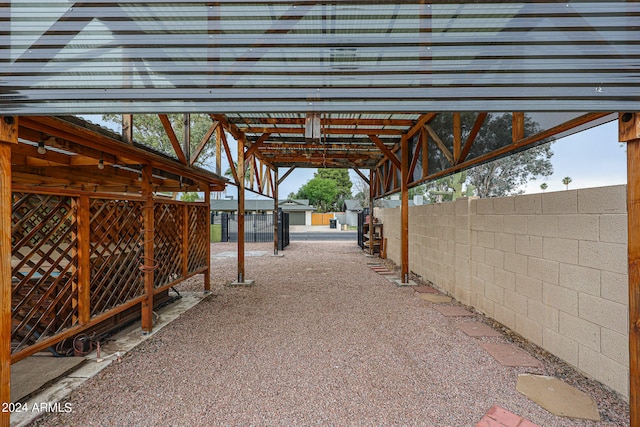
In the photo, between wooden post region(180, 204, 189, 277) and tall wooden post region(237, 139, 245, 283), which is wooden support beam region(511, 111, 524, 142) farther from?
tall wooden post region(237, 139, 245, 283)

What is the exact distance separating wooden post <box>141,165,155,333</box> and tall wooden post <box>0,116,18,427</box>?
66.5 inches

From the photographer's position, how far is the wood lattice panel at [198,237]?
4.58m

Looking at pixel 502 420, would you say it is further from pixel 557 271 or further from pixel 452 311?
pixel 452 311

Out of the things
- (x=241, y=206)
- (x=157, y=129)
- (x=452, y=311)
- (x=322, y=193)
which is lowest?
(x=452, y=311)

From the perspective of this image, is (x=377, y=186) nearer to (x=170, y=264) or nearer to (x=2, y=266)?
(x=170, y=264)

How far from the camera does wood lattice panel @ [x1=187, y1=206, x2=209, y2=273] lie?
4575mm

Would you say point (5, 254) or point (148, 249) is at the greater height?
point (5, 254)

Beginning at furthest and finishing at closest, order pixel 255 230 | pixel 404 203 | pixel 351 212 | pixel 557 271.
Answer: pixel 351 212 < pixel 255 230 < pixel 404 203 < pixel 557 271

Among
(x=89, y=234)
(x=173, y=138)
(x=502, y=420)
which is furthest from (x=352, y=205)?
(x=502, y=420)

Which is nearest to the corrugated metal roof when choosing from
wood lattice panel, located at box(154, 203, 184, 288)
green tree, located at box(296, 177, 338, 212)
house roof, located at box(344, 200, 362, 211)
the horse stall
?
the horse stall

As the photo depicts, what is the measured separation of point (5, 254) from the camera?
161 cm

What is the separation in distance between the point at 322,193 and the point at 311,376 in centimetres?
3646

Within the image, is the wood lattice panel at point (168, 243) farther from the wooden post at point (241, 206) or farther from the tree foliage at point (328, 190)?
the tree foliage at point (328, 190)

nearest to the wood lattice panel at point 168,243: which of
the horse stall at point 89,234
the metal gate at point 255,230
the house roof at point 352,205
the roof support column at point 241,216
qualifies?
the horse stall at point 89,234
